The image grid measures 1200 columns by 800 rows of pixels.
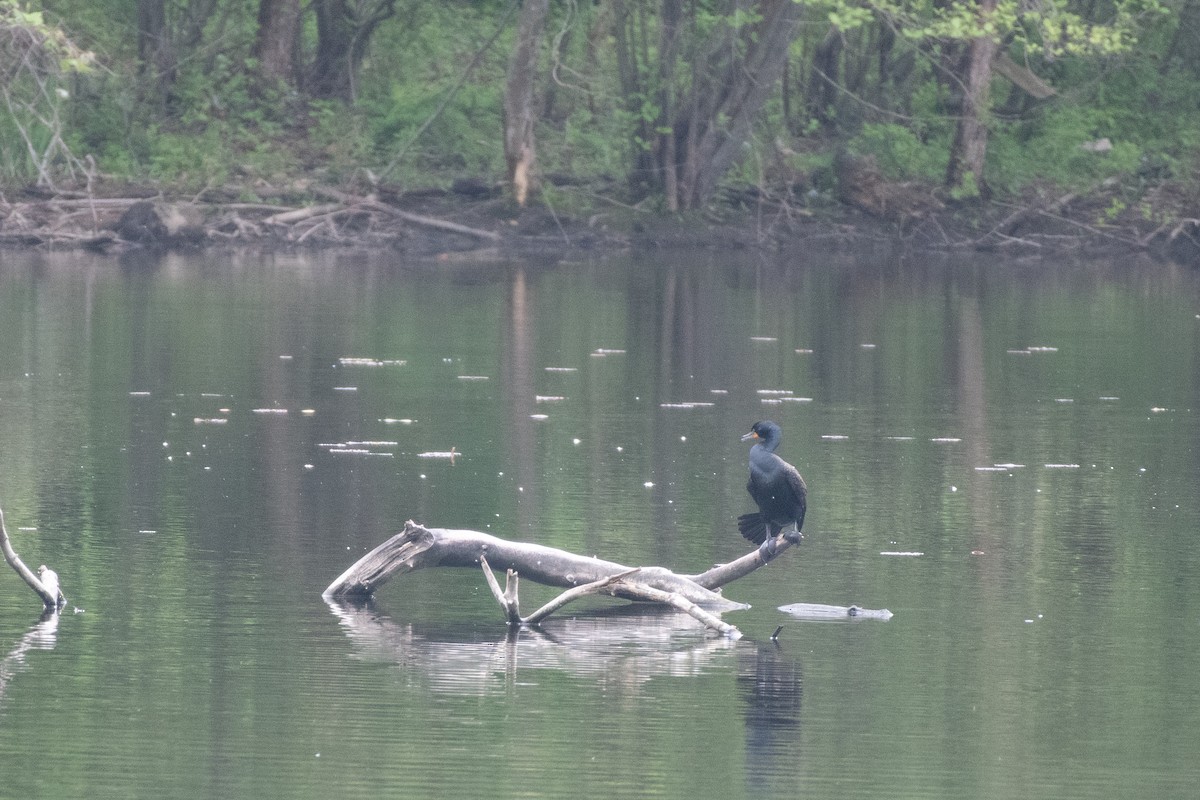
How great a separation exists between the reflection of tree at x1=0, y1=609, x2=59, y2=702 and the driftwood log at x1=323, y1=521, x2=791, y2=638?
1.30m

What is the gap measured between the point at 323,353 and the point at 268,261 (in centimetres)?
1328

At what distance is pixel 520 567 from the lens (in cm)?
1124

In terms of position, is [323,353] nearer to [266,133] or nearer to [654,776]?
[654,776]

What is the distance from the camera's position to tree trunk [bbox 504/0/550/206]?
37.9 m

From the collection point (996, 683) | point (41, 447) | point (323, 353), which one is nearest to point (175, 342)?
point (323, 353)

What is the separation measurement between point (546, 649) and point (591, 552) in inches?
84.7

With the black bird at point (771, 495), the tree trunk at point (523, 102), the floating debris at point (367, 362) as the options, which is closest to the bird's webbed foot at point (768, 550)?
the black bird at point (771, 495)

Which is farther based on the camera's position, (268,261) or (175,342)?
(268,261)

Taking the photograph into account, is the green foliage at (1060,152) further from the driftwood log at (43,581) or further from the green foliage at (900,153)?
the driftwood log at (43,581)

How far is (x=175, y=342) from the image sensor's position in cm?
2317

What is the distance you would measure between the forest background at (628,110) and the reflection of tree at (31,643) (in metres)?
27.0

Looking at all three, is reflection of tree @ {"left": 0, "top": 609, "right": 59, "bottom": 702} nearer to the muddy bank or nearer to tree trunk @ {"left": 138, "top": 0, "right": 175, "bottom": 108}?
the muddy bank

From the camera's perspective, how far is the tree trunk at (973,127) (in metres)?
42.0

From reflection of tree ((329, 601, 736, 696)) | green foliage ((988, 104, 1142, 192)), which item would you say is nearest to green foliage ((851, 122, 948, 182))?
green foliage ((988, 104, 1142, 192))
